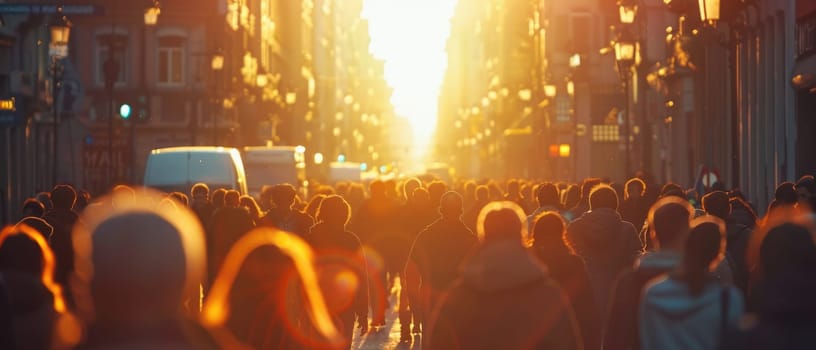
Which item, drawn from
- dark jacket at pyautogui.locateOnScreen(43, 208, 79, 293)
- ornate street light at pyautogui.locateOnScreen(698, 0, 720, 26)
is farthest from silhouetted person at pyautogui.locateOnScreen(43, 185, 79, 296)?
ornate street light at pyautogui.locateOnScreen(698, 0, 720, 26)

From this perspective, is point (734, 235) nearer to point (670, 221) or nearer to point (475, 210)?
point (670, 221)

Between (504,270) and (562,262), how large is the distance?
12.7 feet

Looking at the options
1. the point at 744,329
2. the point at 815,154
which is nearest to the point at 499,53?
the point at 815,154

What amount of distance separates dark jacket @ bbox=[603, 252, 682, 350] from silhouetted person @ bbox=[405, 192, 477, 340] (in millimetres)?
5034

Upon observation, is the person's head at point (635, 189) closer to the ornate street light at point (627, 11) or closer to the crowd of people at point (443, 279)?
the crowd of people at point (443, 279)

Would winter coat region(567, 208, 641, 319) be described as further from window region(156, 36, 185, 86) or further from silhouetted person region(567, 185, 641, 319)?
window region(156, 36, 185, 86)

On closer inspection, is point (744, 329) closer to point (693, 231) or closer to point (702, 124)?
point (693, 231)

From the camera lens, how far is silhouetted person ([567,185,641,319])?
1323 centimetres

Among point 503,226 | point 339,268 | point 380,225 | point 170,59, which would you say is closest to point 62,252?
point 339,268

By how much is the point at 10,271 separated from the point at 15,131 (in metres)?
45.5

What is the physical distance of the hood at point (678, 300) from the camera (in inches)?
290

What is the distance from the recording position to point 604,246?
13.3 meters

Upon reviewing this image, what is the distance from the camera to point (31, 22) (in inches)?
2041

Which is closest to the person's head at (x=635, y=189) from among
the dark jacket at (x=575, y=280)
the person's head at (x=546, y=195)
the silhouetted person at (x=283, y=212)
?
the person's head at (x=546, y=195)
